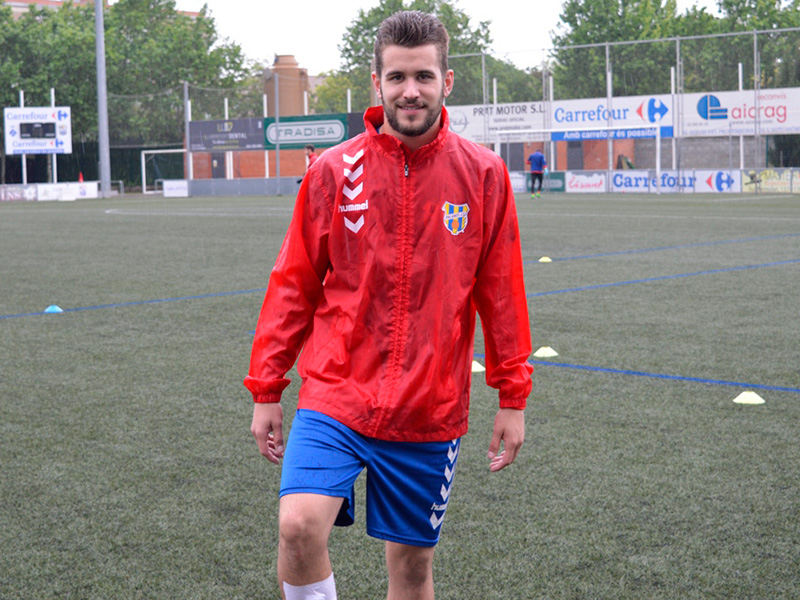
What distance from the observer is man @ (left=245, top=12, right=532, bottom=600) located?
269cm

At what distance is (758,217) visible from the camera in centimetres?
2273

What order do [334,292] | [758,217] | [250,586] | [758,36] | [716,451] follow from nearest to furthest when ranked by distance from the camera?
[334,292]
[250,586]
[716,451]
[758,217]
[758,36]

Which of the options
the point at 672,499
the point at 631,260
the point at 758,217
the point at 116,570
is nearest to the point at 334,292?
the point at 116,570

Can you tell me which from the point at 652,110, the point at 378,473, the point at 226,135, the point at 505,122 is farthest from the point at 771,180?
the point at 378,473

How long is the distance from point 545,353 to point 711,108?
30.5 metres

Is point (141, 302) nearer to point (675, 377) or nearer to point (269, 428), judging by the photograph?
point (675, 377)

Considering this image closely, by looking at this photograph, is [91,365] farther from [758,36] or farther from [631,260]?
[758,36]

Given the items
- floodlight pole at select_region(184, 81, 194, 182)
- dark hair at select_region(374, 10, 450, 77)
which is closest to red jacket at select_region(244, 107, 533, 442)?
dark hair at select_region(374, 10, 450, 77)

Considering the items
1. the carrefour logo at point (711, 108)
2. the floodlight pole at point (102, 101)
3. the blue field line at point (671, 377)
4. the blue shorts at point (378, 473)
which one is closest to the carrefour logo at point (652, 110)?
the carrefour logo at point (711, 108)

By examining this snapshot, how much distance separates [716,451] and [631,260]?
9221 millimetres

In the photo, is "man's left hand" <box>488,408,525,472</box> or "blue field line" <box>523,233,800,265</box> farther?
"blue field line" <box>523,233,800,265</box>

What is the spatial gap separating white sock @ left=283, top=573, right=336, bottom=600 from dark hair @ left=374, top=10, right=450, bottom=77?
130 cm

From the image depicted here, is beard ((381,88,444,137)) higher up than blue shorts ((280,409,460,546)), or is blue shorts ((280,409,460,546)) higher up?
beard ((381,88,444,137))

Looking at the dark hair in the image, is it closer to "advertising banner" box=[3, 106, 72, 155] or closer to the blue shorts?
the blue shorts
